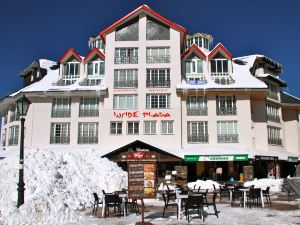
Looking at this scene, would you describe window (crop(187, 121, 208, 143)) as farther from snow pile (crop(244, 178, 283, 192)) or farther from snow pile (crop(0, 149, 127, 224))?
snow pile (crop(0, 149, 127, 224))

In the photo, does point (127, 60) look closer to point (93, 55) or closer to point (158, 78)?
point (158, 78)

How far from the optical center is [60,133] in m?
33.5

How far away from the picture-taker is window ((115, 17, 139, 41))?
34594 mm

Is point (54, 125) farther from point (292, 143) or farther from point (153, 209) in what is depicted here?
point (292, 143)

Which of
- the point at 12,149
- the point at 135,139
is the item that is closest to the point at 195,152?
the point at 135,139

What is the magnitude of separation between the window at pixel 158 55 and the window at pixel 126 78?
1908 mm

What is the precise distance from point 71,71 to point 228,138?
53.4ft

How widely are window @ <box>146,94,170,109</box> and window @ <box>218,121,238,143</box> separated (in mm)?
5127

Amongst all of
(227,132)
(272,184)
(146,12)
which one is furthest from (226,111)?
(146,12)

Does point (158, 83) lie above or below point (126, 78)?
below

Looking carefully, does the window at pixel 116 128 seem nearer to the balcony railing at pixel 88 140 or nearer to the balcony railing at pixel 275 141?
the balcony railing at pixel 88 140

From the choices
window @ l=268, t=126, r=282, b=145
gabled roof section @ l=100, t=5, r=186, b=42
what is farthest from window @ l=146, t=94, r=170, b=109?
window @ l=268, t=126, r=282, b=145

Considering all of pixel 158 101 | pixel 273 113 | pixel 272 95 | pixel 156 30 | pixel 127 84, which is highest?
pixel 156 30

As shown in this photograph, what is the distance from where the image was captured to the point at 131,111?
3284cm
